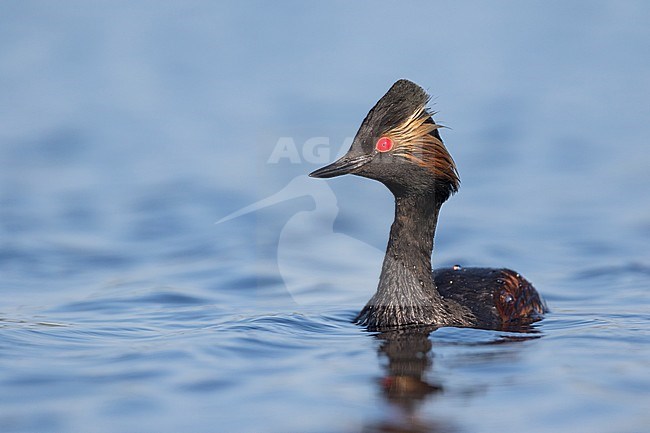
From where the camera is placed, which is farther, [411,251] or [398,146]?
[411,251]

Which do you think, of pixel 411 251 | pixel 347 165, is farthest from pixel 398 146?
pixel 411 251

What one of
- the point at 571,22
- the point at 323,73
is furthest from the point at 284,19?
the point at 571,22

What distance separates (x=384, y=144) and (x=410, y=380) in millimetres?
2101

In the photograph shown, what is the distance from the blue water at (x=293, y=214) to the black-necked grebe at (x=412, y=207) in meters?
0.37

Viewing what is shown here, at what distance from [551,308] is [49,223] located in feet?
20.6

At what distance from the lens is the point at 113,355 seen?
28.7ft

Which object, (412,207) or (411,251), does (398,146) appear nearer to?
(412,207)

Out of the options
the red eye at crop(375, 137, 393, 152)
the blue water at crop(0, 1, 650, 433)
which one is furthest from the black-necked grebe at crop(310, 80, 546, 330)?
the blue water at crop(0, 1, 650, 433)

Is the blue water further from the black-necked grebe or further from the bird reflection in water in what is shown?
the black-necked grebe

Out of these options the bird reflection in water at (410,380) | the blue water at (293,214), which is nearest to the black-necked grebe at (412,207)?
the bird reflection in water at (410,380)

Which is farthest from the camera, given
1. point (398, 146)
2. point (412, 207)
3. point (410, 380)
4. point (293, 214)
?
point (293, 214)

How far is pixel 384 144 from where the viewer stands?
942 cm

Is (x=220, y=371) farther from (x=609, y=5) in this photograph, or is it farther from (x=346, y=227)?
(x=609, y=5)

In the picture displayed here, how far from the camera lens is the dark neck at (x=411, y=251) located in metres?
9.83
